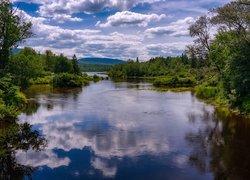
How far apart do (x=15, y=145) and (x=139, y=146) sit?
7775 millimetres

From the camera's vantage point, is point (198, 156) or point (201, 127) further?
point (201, 127)

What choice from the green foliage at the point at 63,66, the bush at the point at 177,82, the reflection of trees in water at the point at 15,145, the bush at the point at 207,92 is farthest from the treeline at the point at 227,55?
the green foliage at the point at 63,66

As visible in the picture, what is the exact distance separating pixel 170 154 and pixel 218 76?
29877 millimetres

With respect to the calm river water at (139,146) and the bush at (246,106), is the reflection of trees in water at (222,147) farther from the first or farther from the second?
the bush at (246,106)

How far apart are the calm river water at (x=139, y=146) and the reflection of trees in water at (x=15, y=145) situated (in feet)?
1.56

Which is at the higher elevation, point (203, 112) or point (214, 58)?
point (214, 58)

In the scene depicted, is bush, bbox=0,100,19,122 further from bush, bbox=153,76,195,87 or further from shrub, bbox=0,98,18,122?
bush, bbox=153,76,195,87

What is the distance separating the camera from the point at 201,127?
2638 cm

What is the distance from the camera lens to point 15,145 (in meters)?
20.1

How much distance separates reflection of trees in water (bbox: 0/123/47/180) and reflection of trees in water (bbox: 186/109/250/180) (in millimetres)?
8889

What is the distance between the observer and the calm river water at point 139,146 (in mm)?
15531

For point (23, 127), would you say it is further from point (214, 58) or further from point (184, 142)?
point (214, 58)

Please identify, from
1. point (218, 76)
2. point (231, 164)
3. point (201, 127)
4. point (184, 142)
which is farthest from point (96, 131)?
point (218, 76)

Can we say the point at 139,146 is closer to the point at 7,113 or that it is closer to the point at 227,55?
the point at 7,113
